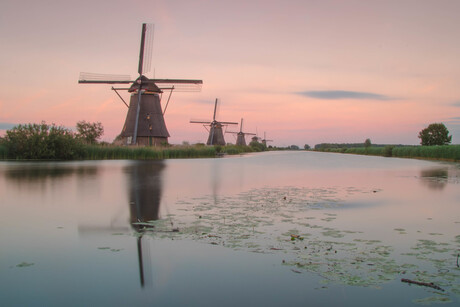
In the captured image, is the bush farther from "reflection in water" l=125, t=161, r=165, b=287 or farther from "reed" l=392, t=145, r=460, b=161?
"reflection in water" l=125, t=161, r=165, b=287

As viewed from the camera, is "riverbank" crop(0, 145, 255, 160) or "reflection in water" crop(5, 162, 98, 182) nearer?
"reflection in water" crop(5, 162, 98, 182)

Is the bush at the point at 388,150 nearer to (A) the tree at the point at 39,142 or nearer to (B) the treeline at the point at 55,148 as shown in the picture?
(B) the treeline at the point at 55,148

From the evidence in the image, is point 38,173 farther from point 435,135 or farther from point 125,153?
point 435,135

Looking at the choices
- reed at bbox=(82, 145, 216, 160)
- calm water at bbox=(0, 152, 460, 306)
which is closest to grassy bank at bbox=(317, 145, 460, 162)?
reed at bbox=(82, 145, 216, 160)

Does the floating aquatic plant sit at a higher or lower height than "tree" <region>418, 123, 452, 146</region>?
Answer: lower

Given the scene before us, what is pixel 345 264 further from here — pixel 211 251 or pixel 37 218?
pixel 37 218

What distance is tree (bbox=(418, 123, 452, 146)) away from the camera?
61.7 meters

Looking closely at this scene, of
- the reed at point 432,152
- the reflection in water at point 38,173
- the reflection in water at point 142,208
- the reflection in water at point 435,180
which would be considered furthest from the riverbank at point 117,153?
the reed at point 432,152

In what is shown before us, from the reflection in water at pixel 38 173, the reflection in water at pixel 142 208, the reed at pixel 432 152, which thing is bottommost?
the reflection in water at pixel 38 173

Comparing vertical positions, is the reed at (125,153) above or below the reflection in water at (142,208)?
above

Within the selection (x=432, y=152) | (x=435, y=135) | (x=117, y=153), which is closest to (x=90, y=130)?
(x=117, y=153)

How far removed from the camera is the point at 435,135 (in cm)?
6259

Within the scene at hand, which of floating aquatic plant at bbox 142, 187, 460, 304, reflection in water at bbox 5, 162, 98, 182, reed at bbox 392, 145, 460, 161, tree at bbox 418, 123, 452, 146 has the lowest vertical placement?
reflection in water at bbox 5, 162, 98, 182

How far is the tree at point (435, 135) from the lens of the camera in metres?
61.7
